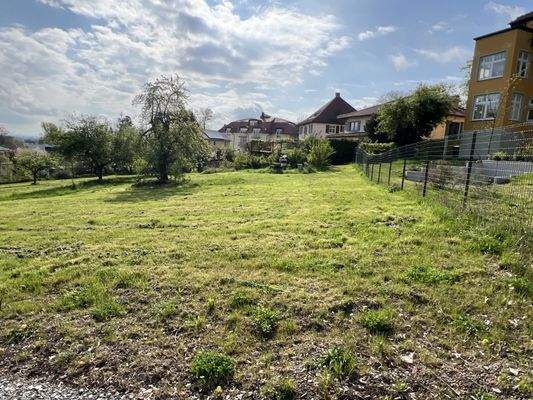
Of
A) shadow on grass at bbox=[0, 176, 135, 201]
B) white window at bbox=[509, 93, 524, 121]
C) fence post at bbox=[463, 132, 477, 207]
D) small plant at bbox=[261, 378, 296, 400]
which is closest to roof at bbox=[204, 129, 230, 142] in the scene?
shadow on grass at bbox=[0, 176, 135, 201]

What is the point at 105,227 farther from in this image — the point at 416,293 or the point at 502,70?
the point at 502,70

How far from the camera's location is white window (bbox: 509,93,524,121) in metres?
24.4

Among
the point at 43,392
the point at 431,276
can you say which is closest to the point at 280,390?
the point at 43,392

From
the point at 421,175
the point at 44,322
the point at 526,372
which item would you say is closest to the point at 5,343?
the point at 44,322

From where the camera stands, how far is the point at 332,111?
57.8m

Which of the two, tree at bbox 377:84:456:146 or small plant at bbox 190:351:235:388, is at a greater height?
tree at bbox 377:84:456:146

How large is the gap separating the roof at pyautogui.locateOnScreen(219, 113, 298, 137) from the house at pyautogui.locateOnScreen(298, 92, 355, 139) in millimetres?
16666

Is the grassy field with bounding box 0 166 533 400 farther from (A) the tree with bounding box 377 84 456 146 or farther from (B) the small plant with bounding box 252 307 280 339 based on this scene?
(A) the tree with bounding box 377 84 456 146

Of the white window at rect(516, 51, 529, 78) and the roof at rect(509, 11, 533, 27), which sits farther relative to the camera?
the roof at rect(509, 11, 533, 27)

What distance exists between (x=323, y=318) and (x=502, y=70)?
2688cm

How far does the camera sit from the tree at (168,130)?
22297mm

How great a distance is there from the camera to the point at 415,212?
8562 millimetres

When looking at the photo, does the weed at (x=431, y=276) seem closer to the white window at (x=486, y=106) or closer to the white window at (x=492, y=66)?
the white window at (x=486, y=106)

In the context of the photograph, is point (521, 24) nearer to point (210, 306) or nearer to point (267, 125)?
point (210, 306)
